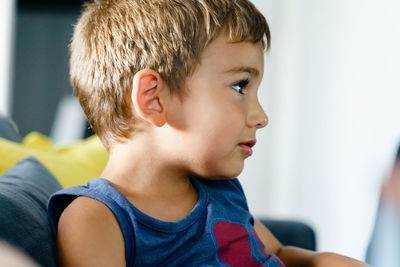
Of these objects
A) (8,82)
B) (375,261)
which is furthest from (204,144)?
(8,82)

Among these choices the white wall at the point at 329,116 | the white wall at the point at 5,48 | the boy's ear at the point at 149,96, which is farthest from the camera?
the white wall at the point at 5,48

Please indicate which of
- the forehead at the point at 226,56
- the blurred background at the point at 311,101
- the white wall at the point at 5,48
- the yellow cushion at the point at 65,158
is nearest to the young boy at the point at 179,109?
the forehead at the point at 226,56

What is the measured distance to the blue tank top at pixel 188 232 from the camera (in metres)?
0.77

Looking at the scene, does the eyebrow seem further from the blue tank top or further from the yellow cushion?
the yellow cushion

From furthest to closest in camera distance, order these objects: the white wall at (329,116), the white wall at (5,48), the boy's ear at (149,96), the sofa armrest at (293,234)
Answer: the white wall at (5,48) → the white wall at (329,116) → the sofa armrest at (293,234) → the boy's ear at (149,96)

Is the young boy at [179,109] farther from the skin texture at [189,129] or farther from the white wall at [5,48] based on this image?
the white wall at [5,48]

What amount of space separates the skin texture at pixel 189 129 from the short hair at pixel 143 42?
0.06 feet

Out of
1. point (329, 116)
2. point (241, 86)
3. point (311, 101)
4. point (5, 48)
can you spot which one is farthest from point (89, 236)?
point (5, 48)

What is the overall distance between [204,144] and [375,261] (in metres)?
0.48

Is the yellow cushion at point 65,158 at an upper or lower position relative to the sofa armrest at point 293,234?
upper

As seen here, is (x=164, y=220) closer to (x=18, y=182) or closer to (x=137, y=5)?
(x=18, y=182)

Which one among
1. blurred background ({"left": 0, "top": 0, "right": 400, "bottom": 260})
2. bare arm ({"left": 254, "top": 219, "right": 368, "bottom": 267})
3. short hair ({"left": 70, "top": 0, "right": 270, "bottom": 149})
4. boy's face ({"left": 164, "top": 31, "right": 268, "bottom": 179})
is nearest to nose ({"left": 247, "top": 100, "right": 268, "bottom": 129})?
boy's face ({"left": 164, "top": 31, "right": 268, "bottom": 179})

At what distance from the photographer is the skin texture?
0.84m

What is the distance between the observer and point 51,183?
3.33 ft
